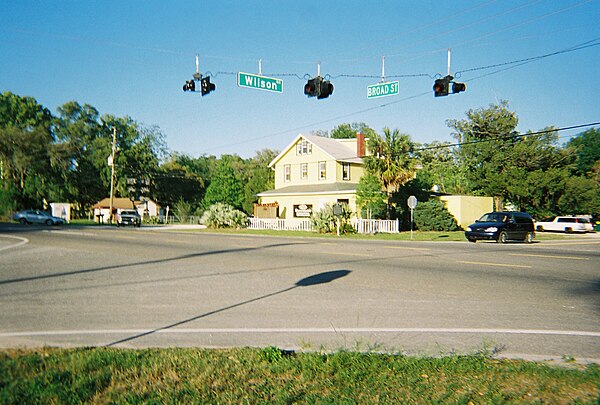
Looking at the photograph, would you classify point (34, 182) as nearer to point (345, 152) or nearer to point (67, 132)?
point (67, 132)

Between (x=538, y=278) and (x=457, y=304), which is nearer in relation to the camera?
(x=457, y=304)

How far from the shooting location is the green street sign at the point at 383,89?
62.3ft

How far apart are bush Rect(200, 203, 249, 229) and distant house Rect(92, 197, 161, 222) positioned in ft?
103

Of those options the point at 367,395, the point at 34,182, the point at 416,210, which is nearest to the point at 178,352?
the point at 367,395

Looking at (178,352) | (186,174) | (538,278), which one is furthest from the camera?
(186,174)

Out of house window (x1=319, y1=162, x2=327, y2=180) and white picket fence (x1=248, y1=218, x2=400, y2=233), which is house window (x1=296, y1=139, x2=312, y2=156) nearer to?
house window (x1=319, y1=162, x2=327, y2=180)

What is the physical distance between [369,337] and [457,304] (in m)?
3.25

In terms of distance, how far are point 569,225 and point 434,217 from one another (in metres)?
14.8

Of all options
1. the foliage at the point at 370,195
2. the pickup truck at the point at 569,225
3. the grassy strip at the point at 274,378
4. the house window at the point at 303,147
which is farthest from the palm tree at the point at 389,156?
the grassy strip at the point at 274,378

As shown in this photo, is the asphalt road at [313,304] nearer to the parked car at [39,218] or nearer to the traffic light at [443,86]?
the traffic light at [443,86]

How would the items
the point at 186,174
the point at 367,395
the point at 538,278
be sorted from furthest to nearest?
the point at 186,174
the point at 538,278
the point at 367,395

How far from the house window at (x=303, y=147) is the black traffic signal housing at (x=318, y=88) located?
29.2m

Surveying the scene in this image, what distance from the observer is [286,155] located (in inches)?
2018

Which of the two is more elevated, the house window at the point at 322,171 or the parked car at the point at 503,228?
the house window at the point at 322,171
